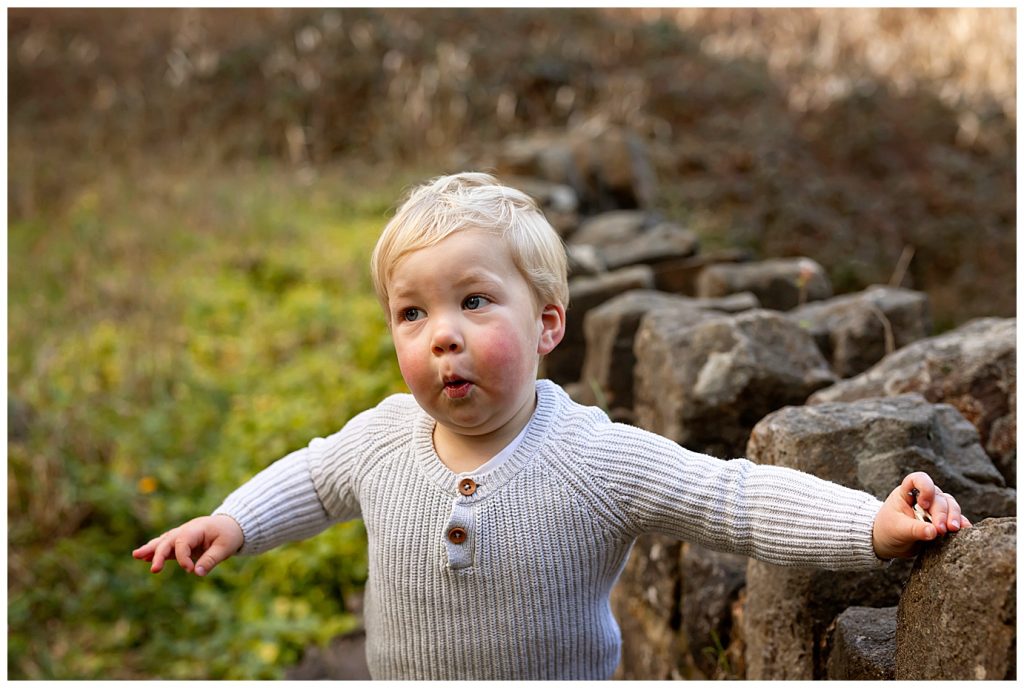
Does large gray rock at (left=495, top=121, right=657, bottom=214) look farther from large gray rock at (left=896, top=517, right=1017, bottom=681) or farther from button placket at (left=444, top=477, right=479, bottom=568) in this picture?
large gray rock at (left=896, top=517, right=1017, bottom=681)

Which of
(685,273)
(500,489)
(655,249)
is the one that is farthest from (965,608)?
(655,249)

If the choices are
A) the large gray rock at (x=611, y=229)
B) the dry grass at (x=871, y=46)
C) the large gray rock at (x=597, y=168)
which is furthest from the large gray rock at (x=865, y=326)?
the dry grass at (x=871, y=46)

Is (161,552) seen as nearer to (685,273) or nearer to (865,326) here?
(865,326)

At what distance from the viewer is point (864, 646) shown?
1.58 metres

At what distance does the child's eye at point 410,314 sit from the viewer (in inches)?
65.6

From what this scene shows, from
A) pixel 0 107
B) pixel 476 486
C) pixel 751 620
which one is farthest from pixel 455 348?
pixel 0 107

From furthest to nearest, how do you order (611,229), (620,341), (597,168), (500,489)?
(597,168) → (611,229) → (620,341) → (500,489)

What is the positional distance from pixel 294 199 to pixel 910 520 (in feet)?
20.6

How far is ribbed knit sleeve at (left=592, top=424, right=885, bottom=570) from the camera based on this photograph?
1.50 meters

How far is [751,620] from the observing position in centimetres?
198

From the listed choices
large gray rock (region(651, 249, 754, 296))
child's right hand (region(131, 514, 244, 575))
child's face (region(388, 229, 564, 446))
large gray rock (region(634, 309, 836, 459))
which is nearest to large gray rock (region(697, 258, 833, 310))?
large gray rock (region(651, 249, 754, 296))

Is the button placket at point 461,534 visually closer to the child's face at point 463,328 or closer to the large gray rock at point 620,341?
the child's face at point 463,328

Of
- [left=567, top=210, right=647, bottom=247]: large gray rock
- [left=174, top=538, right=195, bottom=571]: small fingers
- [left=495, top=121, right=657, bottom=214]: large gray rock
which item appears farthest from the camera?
[left=495, top=121, right=657, bottom=214]: large gray rock

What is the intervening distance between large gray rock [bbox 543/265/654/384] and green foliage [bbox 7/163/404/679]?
3.08 ft
